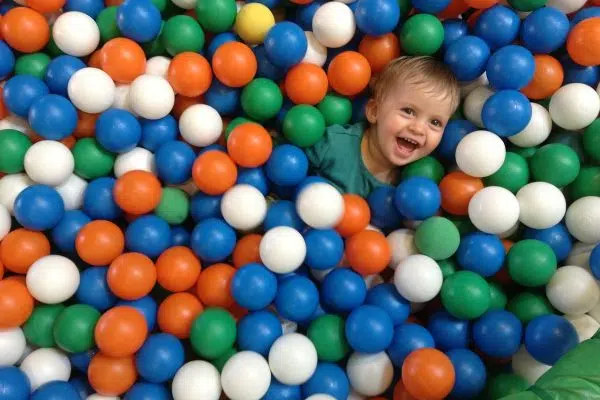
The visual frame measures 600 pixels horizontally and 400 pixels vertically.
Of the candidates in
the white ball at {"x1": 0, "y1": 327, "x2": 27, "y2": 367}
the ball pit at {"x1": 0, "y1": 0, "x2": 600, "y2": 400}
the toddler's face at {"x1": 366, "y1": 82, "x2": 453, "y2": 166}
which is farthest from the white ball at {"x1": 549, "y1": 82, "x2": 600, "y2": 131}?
the white ball at {"x1": 0, "y1": 327, "x2": 27, "y2": 367}

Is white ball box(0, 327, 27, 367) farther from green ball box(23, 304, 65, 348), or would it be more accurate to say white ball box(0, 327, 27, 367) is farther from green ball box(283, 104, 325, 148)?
green ball box(283, 104, 325, 148)

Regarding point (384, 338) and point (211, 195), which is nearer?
point (384, 338)

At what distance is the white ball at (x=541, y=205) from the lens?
1350 millimetres

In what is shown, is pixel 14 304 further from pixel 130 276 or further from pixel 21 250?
pixel 130 276

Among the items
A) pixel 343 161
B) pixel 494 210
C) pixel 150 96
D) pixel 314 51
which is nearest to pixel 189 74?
pixel 150 96

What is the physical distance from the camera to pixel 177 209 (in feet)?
4.79

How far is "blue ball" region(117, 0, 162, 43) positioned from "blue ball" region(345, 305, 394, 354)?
2.62ft

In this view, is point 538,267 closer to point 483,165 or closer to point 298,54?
point 483,165

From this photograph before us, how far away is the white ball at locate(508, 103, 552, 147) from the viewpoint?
1438mm

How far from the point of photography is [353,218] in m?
1.42

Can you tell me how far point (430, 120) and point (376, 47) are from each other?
225mm

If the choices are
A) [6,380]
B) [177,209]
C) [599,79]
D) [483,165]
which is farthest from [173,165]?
[599,79]

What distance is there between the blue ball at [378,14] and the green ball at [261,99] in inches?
9.9

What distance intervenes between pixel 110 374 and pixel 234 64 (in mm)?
711
